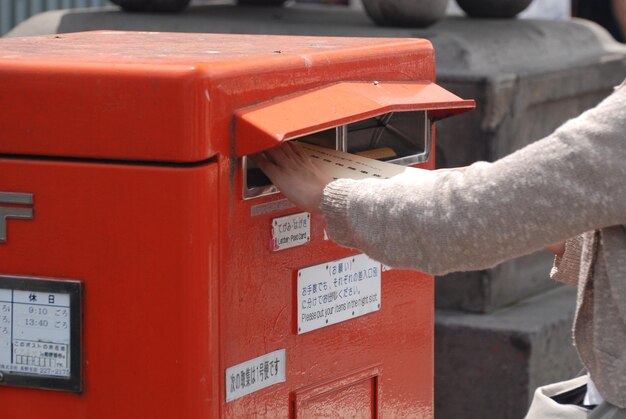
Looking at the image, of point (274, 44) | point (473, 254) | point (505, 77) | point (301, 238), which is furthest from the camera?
point (505, 77)

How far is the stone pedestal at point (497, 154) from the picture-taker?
3.99 metres

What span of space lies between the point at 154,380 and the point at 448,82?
2.34 metres

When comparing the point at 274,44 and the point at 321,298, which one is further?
the point at 274,44

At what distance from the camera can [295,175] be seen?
1.99 metres

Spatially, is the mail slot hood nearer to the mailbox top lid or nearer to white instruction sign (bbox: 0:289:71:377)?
the mailbox top lid

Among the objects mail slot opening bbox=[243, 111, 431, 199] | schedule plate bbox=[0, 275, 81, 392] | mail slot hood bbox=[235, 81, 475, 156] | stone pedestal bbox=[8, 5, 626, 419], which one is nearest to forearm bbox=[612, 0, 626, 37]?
mail slot hood bbox=[235, 81, 475, 156]

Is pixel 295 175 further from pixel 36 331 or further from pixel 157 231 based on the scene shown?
pixel 36 331

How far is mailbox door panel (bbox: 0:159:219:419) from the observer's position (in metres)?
1.88

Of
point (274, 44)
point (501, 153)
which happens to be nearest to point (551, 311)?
point (501, 153)

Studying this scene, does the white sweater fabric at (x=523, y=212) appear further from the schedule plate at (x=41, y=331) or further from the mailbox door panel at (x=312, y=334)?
the schedule plate at (x=41, y=331)

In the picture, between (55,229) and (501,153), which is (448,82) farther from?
(55,229)

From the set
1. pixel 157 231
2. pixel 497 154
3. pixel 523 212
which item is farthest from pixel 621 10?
pixel 497 154

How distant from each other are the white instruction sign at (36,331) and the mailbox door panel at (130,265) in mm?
34

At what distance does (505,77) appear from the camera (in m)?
4.04
